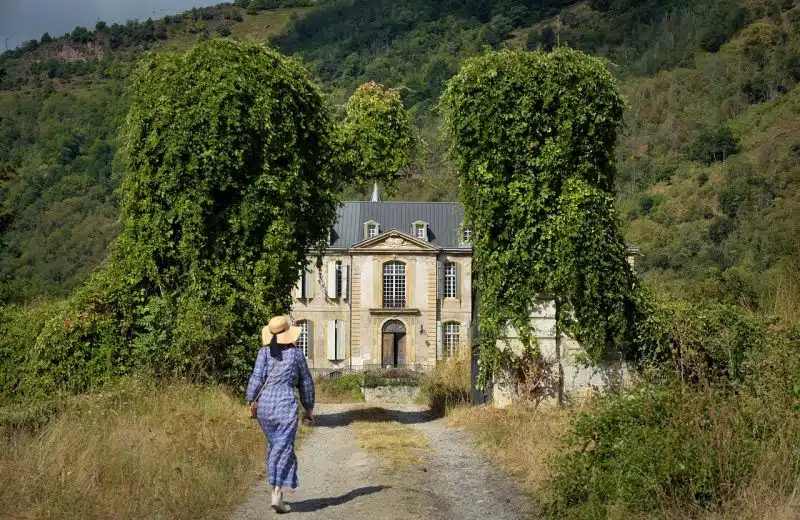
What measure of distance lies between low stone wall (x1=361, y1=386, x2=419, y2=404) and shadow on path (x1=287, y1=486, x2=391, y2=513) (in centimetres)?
2470

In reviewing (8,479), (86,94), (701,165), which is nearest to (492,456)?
(8,479)

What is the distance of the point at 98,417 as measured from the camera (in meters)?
11.6

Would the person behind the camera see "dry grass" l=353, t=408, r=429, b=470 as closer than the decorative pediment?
Yes

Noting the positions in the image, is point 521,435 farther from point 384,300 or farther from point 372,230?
point 372,230

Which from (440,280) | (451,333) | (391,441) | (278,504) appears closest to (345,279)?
(440,280)

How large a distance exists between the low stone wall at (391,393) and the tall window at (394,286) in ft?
70.6

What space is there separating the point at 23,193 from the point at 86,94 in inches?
1613

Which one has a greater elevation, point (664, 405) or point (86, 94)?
point (86, 94)

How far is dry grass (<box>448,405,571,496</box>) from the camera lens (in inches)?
438

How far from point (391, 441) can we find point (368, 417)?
5.43 m

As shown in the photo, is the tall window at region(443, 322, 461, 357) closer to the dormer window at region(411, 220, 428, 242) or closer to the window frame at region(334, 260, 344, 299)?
the dormer window at region(411, 220, 428, 242)

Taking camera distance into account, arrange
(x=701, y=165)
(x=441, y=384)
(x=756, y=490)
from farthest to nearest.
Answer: (x=701, y=165), (x=441, y=384), (x=756, y=490)

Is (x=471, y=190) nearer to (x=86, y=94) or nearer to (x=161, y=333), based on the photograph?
(x=161, y=333)

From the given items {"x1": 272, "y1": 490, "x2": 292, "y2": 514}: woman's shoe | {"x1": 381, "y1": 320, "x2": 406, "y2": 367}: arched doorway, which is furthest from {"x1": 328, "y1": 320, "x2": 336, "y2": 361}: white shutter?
{"x1": 272, "y1": 490, "x2": 292, "y2": 514}: woman's shoe
